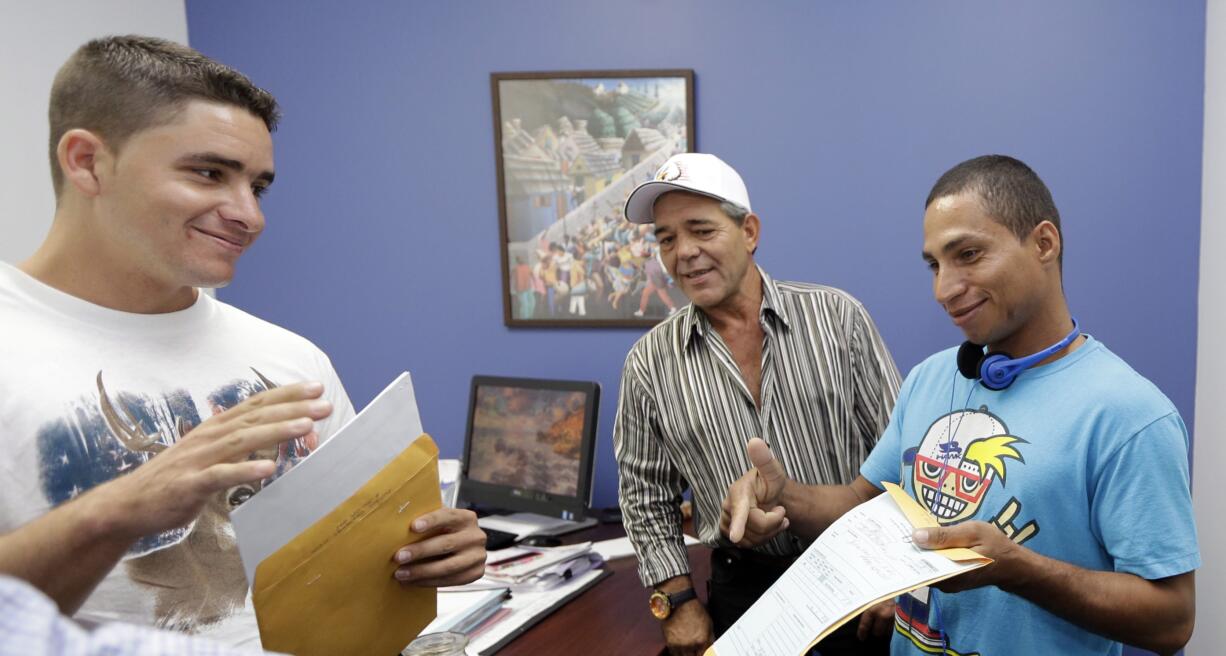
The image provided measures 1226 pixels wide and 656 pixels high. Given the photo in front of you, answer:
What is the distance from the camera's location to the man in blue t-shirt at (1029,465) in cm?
98

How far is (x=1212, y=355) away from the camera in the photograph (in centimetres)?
199

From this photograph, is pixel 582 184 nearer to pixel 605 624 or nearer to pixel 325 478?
pixel 605 624

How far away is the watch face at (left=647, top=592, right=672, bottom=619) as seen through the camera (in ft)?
5.43

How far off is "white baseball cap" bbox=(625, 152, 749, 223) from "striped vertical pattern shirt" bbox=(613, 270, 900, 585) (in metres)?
0.25

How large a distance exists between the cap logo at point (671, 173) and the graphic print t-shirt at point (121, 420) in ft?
3.28

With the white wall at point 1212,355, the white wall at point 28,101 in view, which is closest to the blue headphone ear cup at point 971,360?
the white wall at point 1212,355

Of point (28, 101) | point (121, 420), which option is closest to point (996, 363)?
point (121, 420)

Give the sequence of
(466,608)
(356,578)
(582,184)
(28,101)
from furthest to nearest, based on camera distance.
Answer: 1. (582,184)
2. (28,101)
3. (466,608)
4. (356,578)

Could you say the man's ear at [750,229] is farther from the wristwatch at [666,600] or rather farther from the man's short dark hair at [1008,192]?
the wristwatch at [666,600]

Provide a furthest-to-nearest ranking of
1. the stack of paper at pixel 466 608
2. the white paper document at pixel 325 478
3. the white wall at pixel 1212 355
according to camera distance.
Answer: the white wall at pixel 1212 355, the stack of paper at pixel 466 608, the white paper document at pixel 325 478

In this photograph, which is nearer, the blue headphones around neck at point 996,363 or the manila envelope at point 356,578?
the manila envelope at point 356,578

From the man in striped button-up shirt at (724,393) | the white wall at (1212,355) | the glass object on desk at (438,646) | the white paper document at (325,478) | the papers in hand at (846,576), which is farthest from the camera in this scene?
the white wall at (1212,355)

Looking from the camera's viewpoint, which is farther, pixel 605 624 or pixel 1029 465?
pixel 605 624

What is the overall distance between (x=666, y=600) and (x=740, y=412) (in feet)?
1.49
